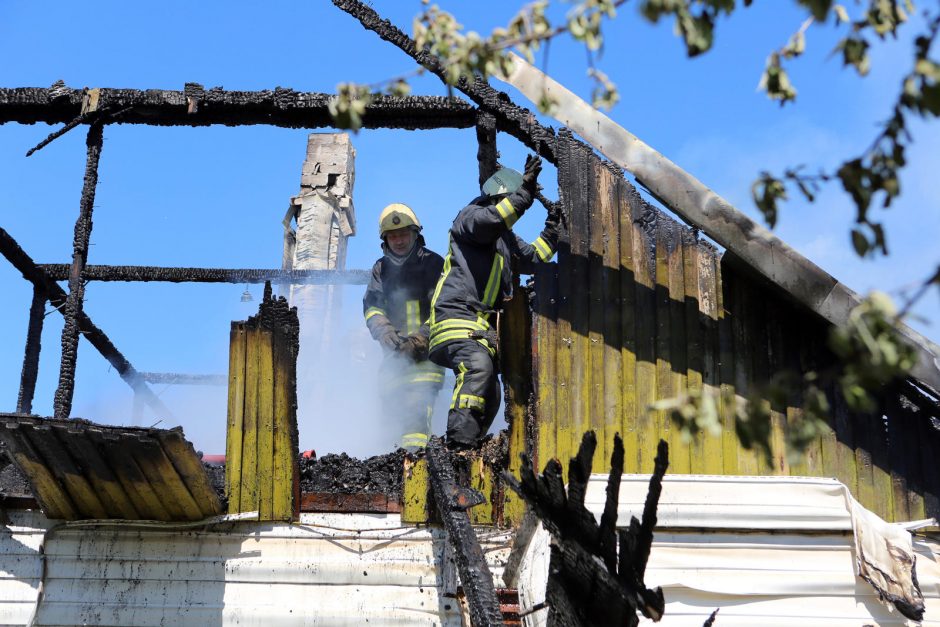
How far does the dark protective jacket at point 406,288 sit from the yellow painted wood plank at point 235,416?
2.45 metres

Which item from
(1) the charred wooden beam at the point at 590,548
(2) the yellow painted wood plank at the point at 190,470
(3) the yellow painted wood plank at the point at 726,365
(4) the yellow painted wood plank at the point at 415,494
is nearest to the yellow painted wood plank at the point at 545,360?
(4) the yellow painted wood plank at the point at 415,494

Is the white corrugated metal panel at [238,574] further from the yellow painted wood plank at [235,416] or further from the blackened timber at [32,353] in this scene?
the blackened timber at [32,353]

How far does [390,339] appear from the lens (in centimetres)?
1119

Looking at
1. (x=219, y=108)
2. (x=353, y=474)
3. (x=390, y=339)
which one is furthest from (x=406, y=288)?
(x=353, y=474)

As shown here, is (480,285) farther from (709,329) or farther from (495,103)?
(709,329)

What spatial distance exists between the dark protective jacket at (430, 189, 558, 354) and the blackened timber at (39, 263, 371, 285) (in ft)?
8.59

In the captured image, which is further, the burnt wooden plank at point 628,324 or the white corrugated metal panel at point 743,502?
the burnt wooden plank at point 628,324

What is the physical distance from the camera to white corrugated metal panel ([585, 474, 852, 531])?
8.39 m

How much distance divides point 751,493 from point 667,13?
5.70 m

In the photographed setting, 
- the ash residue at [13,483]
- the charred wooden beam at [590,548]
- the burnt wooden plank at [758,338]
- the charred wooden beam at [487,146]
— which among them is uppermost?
the charred wooden beam at [487,146]

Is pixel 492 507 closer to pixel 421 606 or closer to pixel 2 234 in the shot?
pixel 421 606

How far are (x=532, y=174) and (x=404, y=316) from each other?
257 cm

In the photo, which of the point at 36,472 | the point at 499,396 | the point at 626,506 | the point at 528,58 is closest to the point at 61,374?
the point at 36,472

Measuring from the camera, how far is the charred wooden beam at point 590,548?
4.45 meters
